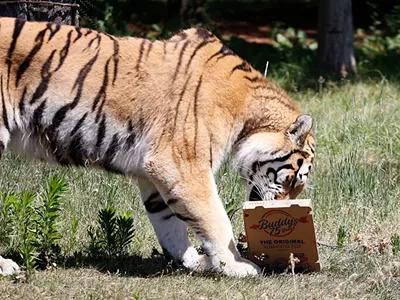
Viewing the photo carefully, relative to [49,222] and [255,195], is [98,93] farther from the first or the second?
[255,195]

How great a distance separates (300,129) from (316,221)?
1.09 m

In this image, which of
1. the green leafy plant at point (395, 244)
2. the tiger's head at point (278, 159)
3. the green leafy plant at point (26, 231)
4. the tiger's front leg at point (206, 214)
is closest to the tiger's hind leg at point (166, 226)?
the tiger's front leg at point (206, 214)

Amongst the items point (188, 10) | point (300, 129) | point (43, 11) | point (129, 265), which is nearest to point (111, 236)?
point (129, 265)

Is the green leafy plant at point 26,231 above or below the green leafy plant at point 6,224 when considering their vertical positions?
above

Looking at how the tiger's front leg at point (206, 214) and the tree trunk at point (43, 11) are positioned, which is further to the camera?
the tree trunk at point (43, 11)

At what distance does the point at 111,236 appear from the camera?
5297mm

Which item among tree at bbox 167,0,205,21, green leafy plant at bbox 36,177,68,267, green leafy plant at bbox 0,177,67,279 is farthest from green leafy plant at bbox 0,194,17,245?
tree at bbox 167,0,205,21

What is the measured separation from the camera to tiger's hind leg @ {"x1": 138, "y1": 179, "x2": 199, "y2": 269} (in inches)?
214

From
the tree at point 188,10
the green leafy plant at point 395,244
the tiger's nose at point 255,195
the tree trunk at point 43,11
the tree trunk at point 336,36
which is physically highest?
the tree trunk at point 43,11

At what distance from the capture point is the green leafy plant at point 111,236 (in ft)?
17.1

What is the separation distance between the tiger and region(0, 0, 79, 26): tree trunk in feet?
3.99

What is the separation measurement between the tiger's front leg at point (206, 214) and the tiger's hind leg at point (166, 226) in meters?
0.38

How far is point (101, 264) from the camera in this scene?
525 centimetres

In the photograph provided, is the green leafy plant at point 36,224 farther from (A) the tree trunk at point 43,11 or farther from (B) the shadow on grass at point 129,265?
(A) the tree trunk at point 43,11
